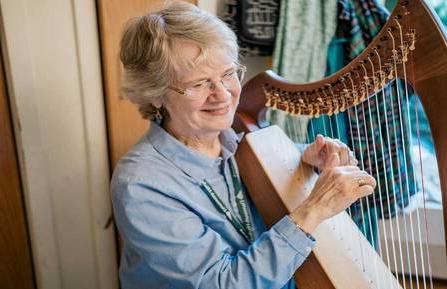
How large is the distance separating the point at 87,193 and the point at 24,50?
45 cm

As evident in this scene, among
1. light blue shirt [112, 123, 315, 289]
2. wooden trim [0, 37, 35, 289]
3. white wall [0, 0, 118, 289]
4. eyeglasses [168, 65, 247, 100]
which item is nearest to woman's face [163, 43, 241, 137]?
eyeglasses [168, 65, 247, 100]

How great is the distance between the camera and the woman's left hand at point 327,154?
0.97m

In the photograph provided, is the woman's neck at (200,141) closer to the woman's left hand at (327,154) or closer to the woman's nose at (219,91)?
the woman's nose at (219,91)

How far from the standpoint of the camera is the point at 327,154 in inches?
39.4

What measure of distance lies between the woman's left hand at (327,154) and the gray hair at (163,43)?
0.31 metres

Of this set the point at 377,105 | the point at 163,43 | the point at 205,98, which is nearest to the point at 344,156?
the point at 377,105

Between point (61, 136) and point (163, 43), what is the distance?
54cm

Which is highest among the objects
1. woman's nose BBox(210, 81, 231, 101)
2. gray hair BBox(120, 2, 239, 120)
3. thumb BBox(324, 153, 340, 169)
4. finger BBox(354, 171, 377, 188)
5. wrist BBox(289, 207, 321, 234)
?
gray hair BBox(120, 2, 239, 120)

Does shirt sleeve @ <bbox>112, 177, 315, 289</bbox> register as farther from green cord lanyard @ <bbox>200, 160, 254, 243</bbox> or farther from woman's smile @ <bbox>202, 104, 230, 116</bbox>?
woman's smile @ <bbox>202, 104, 230, 116</bbox>

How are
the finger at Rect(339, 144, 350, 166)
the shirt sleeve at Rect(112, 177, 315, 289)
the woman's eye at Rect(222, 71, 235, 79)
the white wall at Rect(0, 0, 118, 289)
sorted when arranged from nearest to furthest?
1. the shirt sleeve at Rect(112, 177, 315, 289)
2. the woman's eye at Rect(222, 71, 235, 79)
3. the finger at Rect(339, 144, 350, 166)
4. the white wall at Rect(0, 0, 118, 289)

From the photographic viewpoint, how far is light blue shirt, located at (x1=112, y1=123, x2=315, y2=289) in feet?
2.54

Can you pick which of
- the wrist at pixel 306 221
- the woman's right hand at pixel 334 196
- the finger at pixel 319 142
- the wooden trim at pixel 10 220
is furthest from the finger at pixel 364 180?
the wooden trim at pixel 10 220

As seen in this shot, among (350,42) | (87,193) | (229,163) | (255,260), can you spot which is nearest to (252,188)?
(229,163)

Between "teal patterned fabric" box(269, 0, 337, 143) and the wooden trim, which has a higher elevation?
"teal patterned fabric" box(269, 0, 337, 143)
